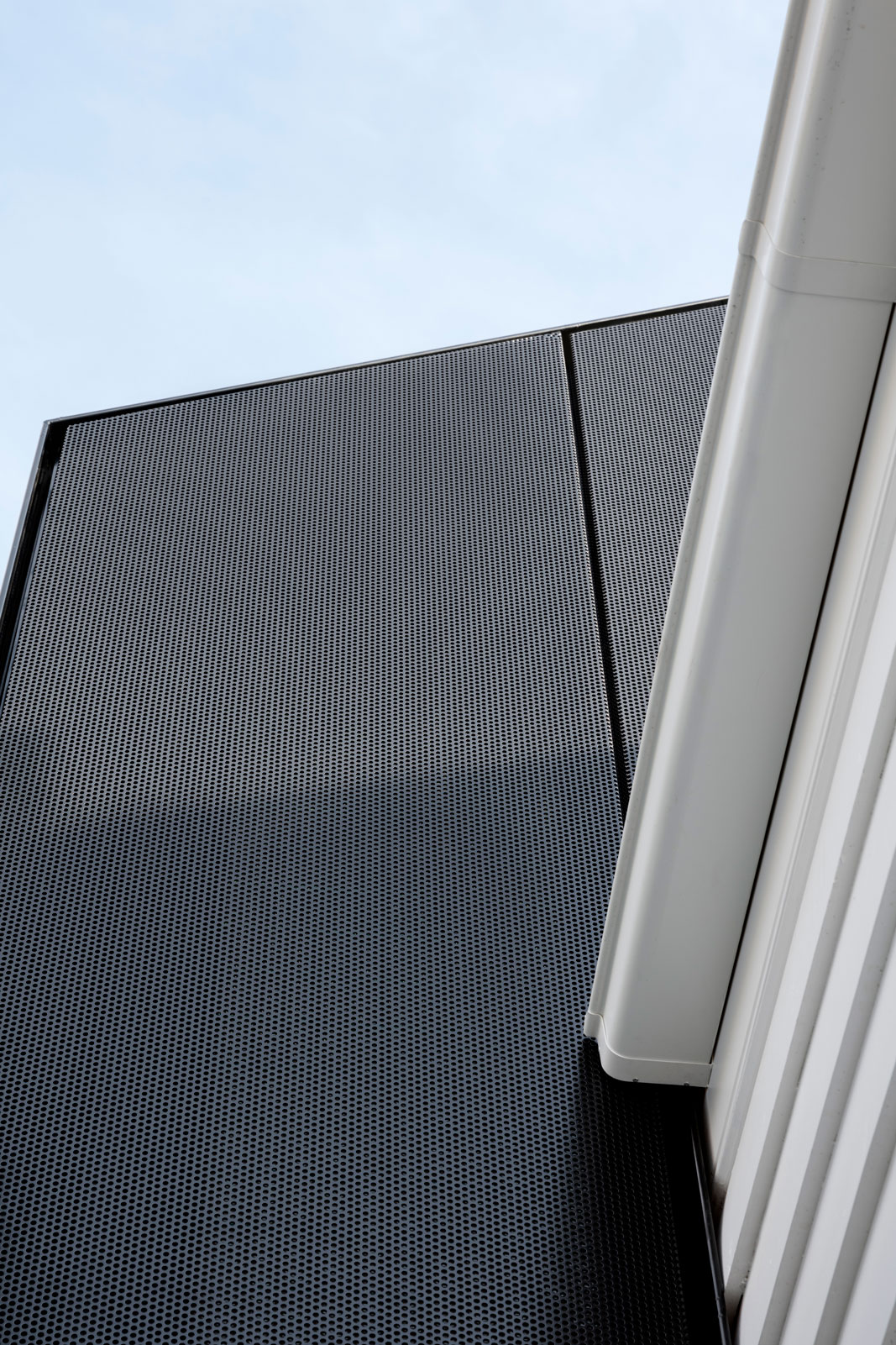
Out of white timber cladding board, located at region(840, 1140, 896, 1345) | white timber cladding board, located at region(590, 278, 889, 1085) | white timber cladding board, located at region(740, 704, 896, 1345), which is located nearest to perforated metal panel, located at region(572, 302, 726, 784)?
white timber cladding board, located at region(590, 278, 889, 1085)

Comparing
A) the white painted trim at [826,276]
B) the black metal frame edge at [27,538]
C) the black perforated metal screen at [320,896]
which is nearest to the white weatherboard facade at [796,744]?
the white painted trim at [826,276]

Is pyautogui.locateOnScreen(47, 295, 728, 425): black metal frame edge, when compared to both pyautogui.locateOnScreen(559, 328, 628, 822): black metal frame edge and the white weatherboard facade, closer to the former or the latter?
pyautogui.locateOnScreen(559, 328, 628, 822): black metal frame edge

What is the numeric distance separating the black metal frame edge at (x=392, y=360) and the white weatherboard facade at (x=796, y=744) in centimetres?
145

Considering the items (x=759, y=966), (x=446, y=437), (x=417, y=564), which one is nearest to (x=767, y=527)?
(x=759, y=966)

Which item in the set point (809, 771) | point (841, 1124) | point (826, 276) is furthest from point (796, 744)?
point (826, 276)

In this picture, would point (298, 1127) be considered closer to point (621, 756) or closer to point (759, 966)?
point (759, 966)

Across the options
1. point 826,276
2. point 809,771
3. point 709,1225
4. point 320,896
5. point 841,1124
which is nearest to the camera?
point 826,276

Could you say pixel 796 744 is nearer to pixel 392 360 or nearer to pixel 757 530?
pixel 757 530

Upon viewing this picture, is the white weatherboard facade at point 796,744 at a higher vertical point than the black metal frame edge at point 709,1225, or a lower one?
higher

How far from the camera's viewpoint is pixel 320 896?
176 centimetres

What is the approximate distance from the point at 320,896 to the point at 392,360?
1.27 m

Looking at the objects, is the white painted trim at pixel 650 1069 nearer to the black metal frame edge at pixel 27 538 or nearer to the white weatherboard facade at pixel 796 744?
the white weatherboard facade at pixel 796 744

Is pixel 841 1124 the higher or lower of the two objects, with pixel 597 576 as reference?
lower

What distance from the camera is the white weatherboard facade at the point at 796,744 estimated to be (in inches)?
40.8
